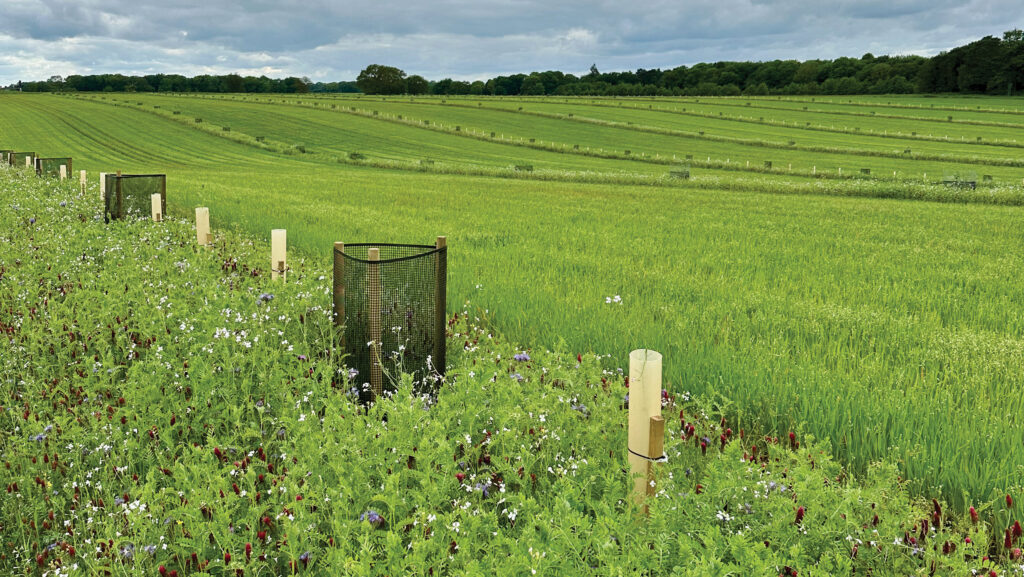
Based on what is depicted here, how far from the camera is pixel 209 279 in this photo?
371 inches

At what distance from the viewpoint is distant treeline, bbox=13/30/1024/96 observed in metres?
118

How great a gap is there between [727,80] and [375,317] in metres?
161

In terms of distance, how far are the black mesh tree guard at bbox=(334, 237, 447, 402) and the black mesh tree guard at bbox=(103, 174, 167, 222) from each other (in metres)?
11.3

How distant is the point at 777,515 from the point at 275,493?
2.95m

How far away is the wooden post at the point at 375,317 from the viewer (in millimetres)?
6344

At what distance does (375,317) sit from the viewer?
21.1 feet

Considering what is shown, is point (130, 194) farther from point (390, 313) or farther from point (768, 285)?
point (768, 285)

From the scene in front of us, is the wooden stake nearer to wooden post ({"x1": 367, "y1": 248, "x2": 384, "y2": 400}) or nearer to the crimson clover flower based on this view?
the crimson clover flower

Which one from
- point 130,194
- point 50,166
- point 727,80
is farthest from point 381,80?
point 130,194

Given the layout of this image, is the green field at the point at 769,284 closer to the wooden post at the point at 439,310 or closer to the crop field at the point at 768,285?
the crop field at the point at 768,285

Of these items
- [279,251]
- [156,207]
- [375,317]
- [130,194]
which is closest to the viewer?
[375,317]

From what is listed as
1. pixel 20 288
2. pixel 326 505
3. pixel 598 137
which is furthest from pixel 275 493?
pixel 598 137

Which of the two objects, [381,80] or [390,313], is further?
[381,80]

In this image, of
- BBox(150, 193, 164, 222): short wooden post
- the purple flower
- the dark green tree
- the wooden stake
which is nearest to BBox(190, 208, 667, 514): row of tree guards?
the purple flower
